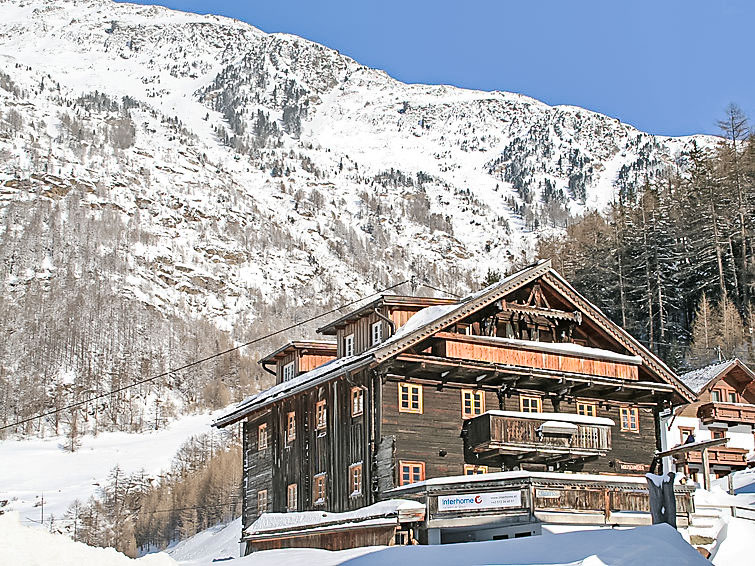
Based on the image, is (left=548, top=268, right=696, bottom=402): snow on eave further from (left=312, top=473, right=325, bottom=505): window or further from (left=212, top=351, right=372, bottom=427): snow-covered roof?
(left=312, top=473, right=325, bottom=505): window

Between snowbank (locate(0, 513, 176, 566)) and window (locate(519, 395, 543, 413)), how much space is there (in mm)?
19574

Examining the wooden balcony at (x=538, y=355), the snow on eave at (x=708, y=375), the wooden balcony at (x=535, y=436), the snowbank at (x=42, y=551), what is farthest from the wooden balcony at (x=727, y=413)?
the snowbank at (x=42, y=551)

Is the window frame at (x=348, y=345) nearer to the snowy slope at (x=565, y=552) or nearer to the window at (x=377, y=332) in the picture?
the window at (x=377, y=332)

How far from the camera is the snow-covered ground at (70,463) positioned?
89938mm

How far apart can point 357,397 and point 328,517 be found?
4.50 meters

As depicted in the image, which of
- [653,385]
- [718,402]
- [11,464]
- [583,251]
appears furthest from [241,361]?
[653,385]

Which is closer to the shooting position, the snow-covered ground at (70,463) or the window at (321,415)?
the window at (321,415)

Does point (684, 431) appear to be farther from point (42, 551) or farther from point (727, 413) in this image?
point (42, 551)

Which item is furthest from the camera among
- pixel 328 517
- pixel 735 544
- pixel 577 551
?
pixel 328 517

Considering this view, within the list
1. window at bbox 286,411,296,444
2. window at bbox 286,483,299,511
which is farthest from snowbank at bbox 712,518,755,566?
window at bbox 286,411,296,444

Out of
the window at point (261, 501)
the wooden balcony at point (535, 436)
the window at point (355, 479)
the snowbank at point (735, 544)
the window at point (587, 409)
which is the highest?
the window at point (587, 409)

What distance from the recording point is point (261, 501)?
38938 mm

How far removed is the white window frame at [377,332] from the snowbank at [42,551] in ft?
61.9

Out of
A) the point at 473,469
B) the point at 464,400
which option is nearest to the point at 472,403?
the point at 464,400
